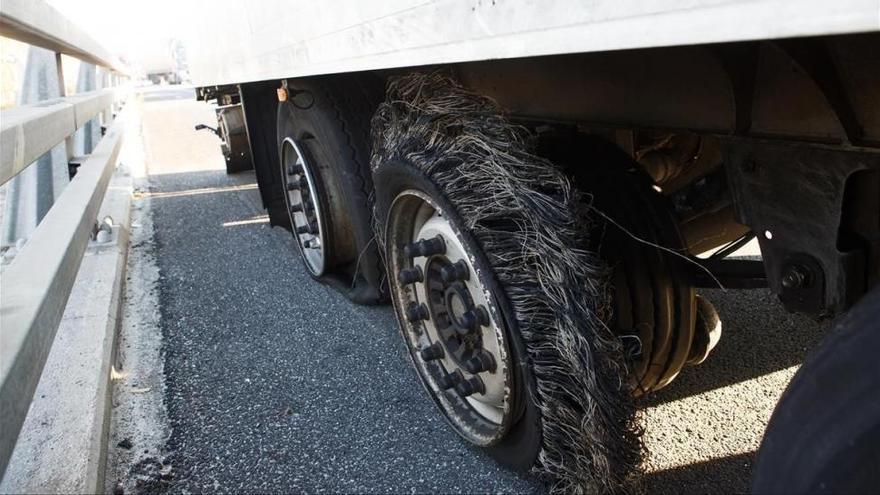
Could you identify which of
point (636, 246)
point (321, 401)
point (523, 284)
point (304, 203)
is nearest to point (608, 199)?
point (636, 246)

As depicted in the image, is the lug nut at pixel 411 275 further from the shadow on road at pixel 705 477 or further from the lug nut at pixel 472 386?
the shadow on road at pixel 705 477

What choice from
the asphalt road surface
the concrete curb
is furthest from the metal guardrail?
the asphalt road surface

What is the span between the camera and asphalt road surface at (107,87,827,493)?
209cm

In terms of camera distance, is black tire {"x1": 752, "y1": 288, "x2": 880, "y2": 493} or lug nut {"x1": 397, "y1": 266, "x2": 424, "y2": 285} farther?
lug nut {"x1": 397, "y1": 266, "x2": 424, "y2": 285}

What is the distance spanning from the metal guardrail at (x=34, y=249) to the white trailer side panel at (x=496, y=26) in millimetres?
847

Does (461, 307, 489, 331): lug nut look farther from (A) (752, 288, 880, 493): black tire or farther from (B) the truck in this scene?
(A) (752, 288, 880, 493): black tire

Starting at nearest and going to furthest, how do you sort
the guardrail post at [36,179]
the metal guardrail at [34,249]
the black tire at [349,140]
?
the metal guardrail at [34,249]
the black tire at [349,140]
the guardrail post at [36,179]

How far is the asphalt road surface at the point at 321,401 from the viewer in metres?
2.09

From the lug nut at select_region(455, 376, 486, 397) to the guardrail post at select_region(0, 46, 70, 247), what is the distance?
2.55 metres

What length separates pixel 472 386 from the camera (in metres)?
1.99

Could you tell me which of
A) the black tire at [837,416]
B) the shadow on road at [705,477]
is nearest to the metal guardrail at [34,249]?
the black tire at [837,416]

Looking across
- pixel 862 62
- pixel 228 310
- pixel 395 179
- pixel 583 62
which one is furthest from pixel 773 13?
pixel 228 310

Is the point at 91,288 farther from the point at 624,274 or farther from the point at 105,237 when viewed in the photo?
the point at 624,274

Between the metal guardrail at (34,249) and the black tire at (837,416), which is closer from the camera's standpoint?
the black tire at (837,416)
